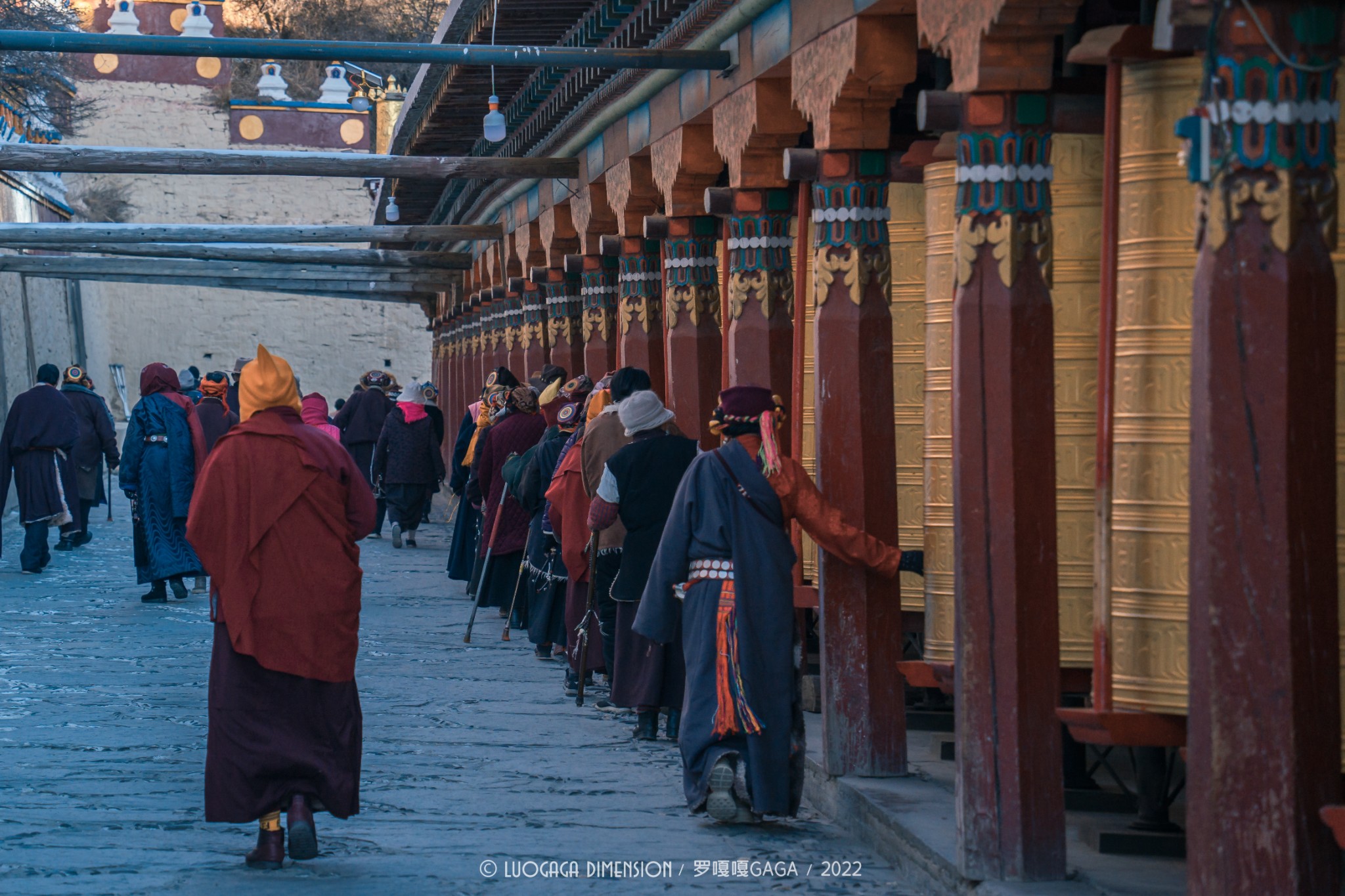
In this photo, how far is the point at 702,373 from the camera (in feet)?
33.0

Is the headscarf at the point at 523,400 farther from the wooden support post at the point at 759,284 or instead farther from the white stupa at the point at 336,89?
the white stupa at the point at 336,89

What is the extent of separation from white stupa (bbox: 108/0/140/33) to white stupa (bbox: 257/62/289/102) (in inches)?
124

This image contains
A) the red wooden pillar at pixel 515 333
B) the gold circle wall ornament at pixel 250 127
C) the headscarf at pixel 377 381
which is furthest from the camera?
the gold circle wall ornament at pixel 250 127

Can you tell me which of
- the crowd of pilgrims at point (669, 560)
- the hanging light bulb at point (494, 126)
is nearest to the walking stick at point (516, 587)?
the crowd of pilgrims at point (669, 560)

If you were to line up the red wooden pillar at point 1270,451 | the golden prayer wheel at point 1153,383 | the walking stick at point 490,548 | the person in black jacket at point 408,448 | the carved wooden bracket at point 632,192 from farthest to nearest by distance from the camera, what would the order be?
the person in black jacket at point 408,448, the carved wooden bracket at point 632,192, the walking stick at point 490,548, the golden prayer wheel at point 1153,383, the red wooden pillar at point 1270,451

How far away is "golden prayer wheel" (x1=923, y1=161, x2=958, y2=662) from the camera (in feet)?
19.8

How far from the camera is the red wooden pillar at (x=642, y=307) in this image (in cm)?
1152

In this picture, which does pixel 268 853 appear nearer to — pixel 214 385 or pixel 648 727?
pixel 648 727

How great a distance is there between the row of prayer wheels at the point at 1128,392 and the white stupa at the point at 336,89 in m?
35.2

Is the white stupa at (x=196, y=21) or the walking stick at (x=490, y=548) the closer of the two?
the walking stick at (x=490, y=548)

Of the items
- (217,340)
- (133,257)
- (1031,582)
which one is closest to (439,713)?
(1031,582)

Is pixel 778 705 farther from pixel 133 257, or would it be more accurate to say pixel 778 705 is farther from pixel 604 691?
pixel 133 257

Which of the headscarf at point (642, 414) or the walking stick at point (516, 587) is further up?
the headscarf at point (642, 414)

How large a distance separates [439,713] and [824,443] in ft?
8.61
